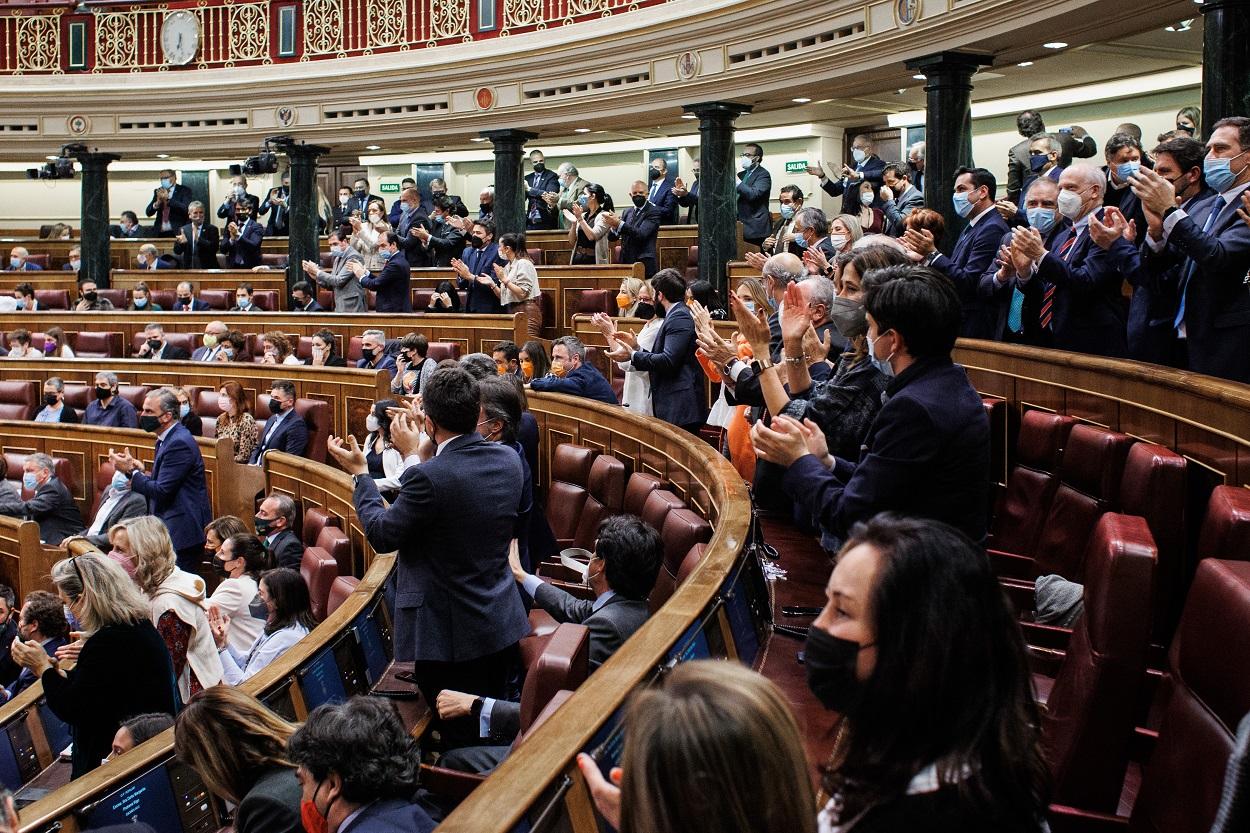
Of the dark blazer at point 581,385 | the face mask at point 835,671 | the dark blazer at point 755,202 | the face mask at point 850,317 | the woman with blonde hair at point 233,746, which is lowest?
the woman with blonde hair at point 233,746

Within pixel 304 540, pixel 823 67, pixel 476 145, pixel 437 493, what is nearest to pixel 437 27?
pixel 476 145

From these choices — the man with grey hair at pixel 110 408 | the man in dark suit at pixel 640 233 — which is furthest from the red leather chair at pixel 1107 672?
the man in dark suit at pixel 640 233

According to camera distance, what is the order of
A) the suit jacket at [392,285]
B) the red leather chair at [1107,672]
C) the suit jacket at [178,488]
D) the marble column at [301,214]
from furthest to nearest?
the marble column at [301,214], the suit jacket at [392,285], the suit jacket at [178,488], the red leather chair at [1107,672]

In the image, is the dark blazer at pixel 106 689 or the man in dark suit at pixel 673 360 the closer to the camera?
the dark blazer at pixel 106 689

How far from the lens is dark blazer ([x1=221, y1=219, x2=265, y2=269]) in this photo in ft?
37.4

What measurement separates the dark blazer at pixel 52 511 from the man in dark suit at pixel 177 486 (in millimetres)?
835

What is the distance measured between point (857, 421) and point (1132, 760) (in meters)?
0.87

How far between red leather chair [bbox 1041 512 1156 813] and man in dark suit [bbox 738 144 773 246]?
726 cm

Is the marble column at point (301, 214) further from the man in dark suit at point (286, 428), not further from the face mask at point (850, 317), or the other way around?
the face mask at point (850, 317)

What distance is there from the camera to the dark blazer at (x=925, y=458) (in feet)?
6.39

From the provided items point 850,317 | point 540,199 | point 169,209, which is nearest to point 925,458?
point 850,317

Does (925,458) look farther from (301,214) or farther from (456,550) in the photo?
(301,214)

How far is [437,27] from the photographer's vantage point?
10.8 metres

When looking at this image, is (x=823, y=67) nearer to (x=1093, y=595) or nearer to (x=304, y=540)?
(x=304, y=540)
